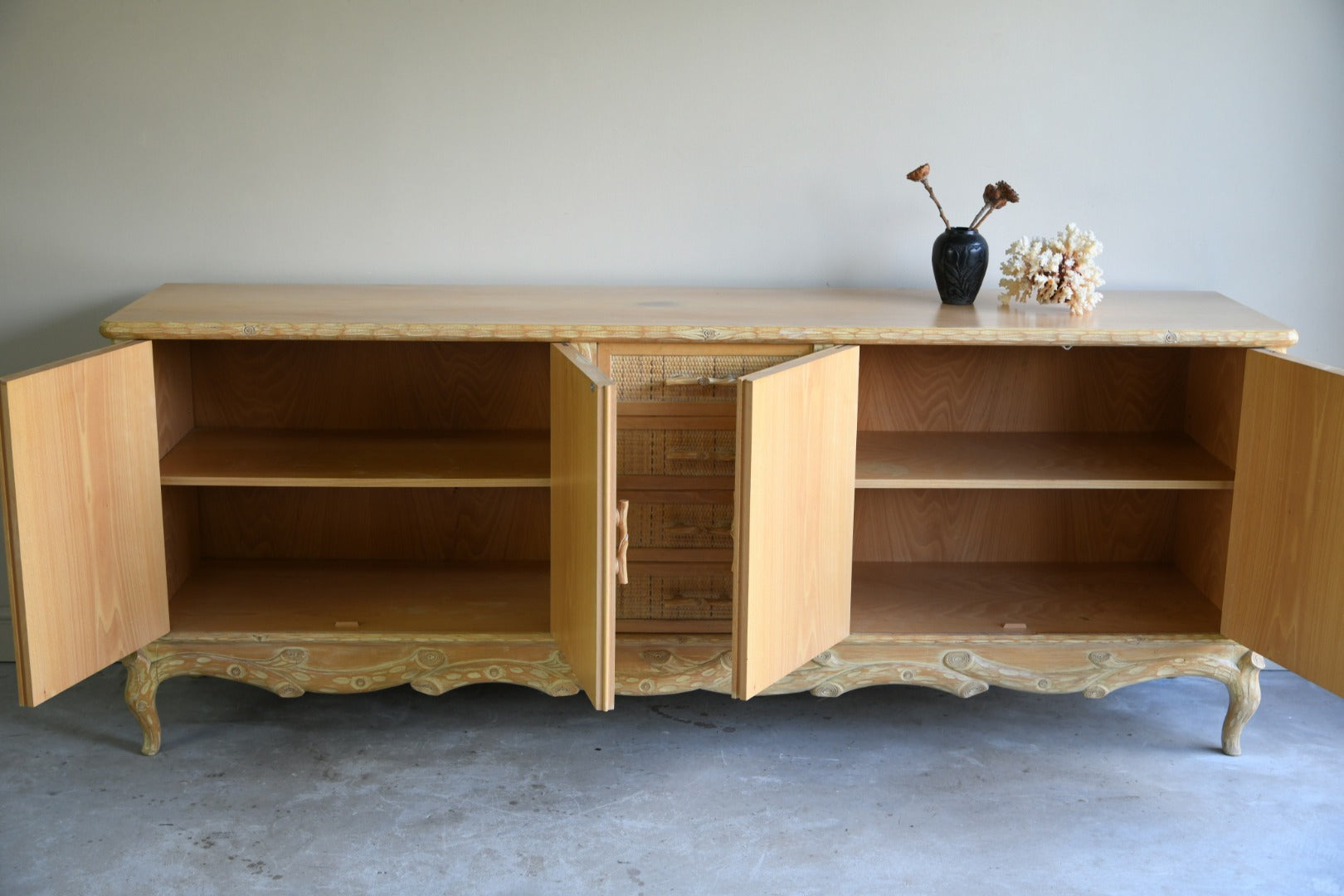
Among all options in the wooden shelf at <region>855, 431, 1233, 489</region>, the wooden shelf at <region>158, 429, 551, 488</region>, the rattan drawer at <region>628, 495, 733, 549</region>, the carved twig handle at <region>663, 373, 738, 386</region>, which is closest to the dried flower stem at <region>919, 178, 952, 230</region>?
the wooden shelf at <region>855, 431, 1233, 489</region>

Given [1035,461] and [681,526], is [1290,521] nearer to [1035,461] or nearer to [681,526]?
[1035,461]

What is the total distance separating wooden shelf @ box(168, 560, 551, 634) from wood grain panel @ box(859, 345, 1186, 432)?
888 mm

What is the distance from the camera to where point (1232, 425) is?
2.71 meters

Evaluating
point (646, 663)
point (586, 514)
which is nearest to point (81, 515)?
point (586, 514)

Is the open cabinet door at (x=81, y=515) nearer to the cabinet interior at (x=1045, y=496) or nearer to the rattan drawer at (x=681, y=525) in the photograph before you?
the rattan drawer at (x=681, y=525)

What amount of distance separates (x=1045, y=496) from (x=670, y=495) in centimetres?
97

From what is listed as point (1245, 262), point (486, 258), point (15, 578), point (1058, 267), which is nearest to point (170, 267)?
point (486, 258)

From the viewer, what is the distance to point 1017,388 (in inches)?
118

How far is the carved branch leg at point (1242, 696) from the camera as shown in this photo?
2.70 m

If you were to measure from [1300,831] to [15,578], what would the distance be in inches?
92.6

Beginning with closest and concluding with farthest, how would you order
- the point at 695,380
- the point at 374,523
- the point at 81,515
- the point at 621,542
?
the point at 621,542 → the point at 81,515 → the point at 695,380 → the point at 374,523

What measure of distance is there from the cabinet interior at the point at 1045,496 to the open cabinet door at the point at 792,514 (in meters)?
0.28

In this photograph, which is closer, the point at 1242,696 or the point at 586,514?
the point at 586,514

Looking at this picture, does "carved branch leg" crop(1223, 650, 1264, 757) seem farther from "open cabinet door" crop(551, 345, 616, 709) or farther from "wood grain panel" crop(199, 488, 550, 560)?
"wood grain panel" crop(199, 488, 550, 560)
